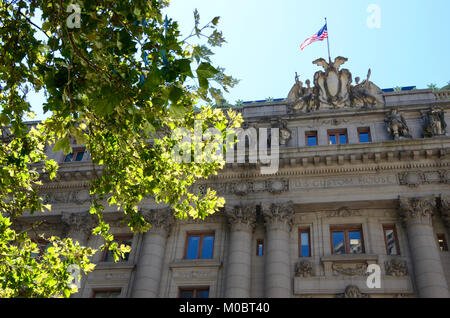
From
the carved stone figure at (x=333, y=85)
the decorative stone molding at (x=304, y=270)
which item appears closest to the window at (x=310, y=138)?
the carved stone figure at (x=333, y=85)

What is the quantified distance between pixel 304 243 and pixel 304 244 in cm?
6

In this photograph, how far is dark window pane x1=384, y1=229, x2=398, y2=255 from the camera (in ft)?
79.6

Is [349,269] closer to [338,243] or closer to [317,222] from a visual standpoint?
[338,243]

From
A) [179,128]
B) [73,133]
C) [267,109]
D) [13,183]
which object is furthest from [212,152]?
[267,109]

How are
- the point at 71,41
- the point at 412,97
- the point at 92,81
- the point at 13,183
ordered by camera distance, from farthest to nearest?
the point at 412,97 → the point at 13,183 → the point at 92,81 → the point at 71,41

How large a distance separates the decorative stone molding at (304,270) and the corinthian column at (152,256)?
7852 mm

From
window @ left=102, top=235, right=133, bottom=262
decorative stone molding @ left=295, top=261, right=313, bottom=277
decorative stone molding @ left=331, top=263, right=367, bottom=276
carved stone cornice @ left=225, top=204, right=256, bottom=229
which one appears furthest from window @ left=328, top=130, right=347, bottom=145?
window @ left=102, top=235, right=133, bottom=262

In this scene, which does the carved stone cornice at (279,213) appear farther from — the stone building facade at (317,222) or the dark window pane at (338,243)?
the dark window pane at (338,243)

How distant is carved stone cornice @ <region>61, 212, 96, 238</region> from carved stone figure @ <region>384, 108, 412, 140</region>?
19786 mm

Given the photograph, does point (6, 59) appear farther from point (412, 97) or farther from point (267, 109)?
point (412, 97)

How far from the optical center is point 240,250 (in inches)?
973

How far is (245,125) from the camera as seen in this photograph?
29.8 meters

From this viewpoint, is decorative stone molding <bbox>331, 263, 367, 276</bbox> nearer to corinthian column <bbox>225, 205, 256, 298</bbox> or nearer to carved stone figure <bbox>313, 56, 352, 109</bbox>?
corinthian column <bbox>225, 205, 256, 298</bbox>

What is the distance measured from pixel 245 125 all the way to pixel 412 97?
11.4 m
